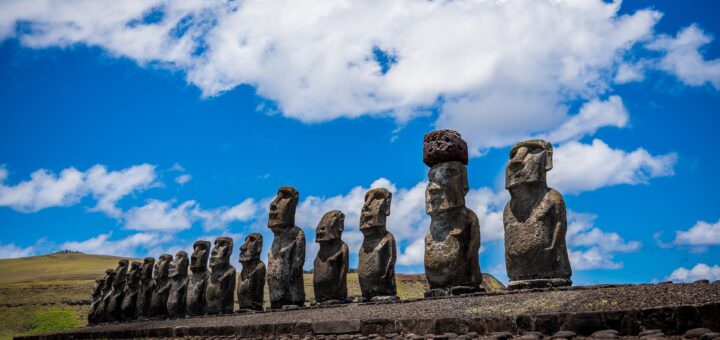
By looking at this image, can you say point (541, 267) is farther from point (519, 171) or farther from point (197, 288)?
point (197, 288)

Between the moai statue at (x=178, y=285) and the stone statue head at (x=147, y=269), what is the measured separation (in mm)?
2482

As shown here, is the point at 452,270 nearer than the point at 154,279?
Yes

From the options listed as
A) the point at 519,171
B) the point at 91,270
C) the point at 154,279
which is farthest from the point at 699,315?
the point at 91,270

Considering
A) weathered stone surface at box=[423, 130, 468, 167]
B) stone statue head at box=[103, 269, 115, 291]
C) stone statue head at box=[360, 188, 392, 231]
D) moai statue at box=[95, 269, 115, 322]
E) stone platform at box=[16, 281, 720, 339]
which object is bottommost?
stone platform at box=[16, 281, 720, 339]

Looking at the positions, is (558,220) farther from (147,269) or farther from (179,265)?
(147,269)

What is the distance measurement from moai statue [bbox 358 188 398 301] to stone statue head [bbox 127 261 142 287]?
14.1 metres

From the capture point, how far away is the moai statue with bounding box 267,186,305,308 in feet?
54.6

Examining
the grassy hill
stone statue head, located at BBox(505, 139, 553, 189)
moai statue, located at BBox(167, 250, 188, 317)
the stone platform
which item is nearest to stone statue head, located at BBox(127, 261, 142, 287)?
moai statue, located at BBox(167, 250, 188, 317)

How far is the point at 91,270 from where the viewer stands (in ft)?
241

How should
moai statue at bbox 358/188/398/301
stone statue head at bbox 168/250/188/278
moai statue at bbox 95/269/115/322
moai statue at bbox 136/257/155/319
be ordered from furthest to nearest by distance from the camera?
moai statue at bbox 95/269/115/322
moai statue at bbox 136/257/155/319
stone statue head at bbox 168/250/188/278
moai statue at bbox 358/188/398/301

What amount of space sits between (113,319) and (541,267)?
20217 mm

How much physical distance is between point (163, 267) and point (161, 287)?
75 centimetres

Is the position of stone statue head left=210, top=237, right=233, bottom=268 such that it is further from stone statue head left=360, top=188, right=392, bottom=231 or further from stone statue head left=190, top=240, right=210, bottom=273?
stone statue head left=360, top=188, right=392, bottom=231

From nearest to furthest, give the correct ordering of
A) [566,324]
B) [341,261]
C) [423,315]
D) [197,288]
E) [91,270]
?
[566,324]
[423,315]
[341,261]
[197,288]
[91,270]
